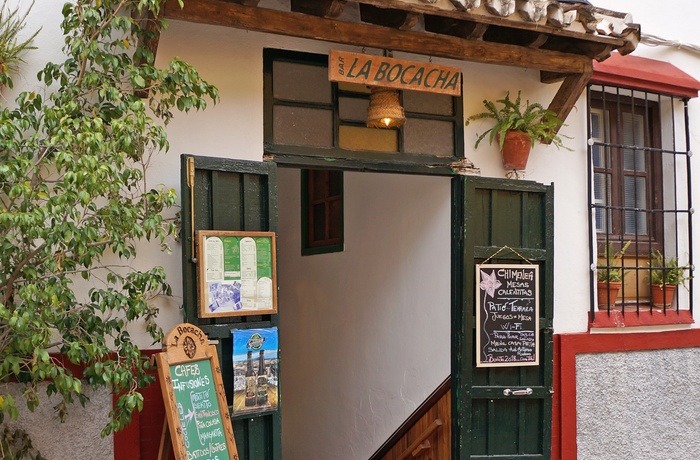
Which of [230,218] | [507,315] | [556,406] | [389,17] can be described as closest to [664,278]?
[556,406]

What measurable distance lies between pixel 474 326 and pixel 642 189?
2384mm

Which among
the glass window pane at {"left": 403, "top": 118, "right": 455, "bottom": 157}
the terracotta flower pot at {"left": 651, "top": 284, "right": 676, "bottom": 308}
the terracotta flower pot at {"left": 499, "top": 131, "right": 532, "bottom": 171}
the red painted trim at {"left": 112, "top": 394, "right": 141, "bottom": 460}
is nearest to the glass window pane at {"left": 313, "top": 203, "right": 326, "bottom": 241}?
the glass window pane at {"left": 403, "top": 118, "right": 455, "bottom": 157}

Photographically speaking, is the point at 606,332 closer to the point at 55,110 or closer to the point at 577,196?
the point at 577,196

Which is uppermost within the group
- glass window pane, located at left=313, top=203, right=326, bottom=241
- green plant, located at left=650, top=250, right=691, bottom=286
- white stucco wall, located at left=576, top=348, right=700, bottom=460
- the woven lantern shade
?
the woven lantern shade

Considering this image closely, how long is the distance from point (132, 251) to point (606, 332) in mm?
4028

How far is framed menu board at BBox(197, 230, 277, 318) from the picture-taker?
15.8ft

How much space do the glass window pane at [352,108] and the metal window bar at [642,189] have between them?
2.17 m

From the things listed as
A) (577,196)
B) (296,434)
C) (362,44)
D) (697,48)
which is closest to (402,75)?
(362,44)

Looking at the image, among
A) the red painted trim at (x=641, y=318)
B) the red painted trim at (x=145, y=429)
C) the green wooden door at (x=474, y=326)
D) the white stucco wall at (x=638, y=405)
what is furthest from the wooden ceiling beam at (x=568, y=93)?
the red painted trim at (x=145, y=429)

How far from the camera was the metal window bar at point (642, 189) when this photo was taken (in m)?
6.86

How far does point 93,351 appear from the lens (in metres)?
3.94

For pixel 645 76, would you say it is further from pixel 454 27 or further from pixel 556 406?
pixel 556 406

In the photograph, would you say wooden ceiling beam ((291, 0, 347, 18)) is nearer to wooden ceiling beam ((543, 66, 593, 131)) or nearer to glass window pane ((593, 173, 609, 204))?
wooden ceiling beam ((543, 66, 593, 131))

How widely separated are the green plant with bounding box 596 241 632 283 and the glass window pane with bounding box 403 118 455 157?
1.74 metres
